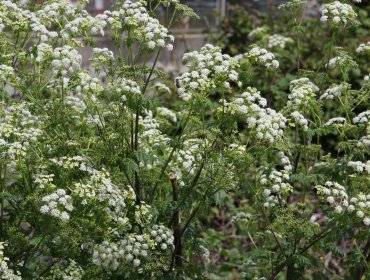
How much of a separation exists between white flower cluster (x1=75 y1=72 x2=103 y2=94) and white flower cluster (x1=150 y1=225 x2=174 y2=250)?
1036mm

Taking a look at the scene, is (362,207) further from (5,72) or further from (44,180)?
(5,72)

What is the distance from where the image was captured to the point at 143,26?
445 centimetres

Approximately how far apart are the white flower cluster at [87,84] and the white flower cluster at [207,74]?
22.0 inches

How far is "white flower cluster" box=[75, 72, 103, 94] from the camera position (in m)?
4.34

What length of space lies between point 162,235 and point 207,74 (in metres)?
1.14

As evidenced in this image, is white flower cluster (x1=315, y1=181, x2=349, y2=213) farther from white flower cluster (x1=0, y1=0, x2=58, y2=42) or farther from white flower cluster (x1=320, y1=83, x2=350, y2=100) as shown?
white flower cluster (x1=0, y1=0, x2=58, y2=42)

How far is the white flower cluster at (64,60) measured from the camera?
4.20 meters

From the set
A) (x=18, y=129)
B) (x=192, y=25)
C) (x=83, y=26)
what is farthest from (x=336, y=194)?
(x=192, y=25)

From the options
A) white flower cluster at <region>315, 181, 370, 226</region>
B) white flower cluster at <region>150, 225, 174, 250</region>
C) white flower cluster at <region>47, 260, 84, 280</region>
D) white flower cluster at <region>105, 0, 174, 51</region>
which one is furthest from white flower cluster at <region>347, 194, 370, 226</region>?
white flower cluster at <region>47, 260, 84, 280</region>

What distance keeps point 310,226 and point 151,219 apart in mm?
1131

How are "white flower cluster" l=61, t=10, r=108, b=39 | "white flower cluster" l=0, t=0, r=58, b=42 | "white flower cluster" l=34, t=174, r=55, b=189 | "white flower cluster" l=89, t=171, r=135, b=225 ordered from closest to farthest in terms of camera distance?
"white flower cluster" l=34, t=174, r=55, b=189 < "white flower cluster" l=89, t=171, r=135, b=225 < "white flower cluster" l=61, t=10, r=108, b=39 < "white flower cluster" l=0, t=0, r=58, b=42

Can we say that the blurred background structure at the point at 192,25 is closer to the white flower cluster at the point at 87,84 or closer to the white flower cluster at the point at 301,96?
the white flower cluster at the point at 301,96

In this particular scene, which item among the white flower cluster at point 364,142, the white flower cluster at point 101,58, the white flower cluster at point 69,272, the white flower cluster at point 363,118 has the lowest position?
the white flower cluster at point 69,272

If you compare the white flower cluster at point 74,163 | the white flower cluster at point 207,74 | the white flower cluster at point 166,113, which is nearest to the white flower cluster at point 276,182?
the white flower cluster at point 207,74
